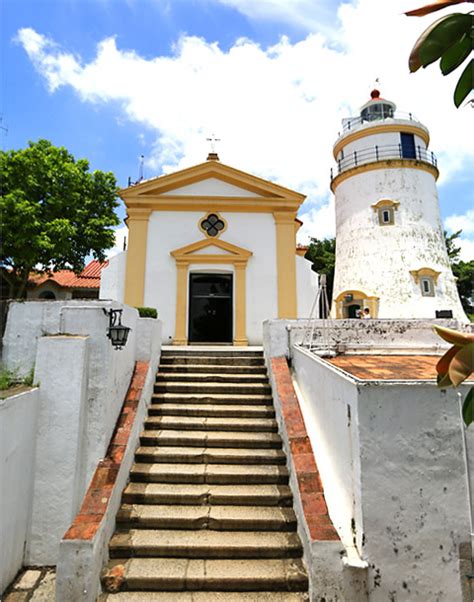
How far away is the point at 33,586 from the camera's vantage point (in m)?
4.21

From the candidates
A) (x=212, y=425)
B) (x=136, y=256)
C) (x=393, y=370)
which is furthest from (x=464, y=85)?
(x=136, y=256)

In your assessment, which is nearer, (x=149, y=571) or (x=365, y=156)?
(x=149, y=571)

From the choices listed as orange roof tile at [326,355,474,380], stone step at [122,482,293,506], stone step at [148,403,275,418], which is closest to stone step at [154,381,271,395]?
stone step at [148,403,275,418]

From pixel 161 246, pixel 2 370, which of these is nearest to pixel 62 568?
pixel 2 370

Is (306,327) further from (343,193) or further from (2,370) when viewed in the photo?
(343,193)

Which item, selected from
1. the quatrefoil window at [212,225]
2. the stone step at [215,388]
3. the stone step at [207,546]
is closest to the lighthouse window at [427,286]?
the quatrefoil window at [212,225]

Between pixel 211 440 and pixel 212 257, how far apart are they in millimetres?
6791

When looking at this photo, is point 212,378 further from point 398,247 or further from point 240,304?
point 398,247

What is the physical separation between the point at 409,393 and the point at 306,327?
3626mm

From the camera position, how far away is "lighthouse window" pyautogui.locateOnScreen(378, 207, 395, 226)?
15.9 meters

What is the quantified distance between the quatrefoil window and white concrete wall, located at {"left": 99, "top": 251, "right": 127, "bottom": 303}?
272 centimetres

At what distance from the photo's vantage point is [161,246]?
37.2 feet

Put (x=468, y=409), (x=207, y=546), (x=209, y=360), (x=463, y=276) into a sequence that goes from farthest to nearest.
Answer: (x=463, y=276) → (x=209, y=360) → (x=207, y=546) → (x=468, y=409)

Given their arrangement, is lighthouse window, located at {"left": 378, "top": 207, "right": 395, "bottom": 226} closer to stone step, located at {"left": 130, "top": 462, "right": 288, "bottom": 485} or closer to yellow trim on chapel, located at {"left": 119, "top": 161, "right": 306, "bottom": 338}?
yellow trim on chapel, located at {"left": 119, "top": 161, "right": 306, "bottom": 338}
